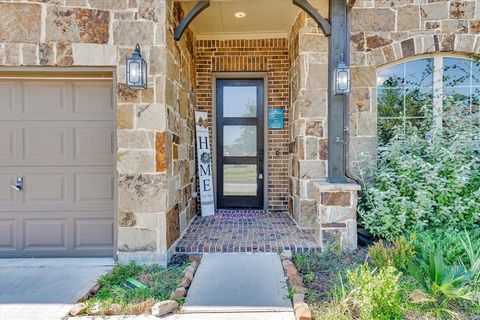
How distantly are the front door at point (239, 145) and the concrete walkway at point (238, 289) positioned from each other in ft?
7.39

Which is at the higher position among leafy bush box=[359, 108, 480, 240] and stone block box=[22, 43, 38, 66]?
stone block box=[22, 43, 38, 66]

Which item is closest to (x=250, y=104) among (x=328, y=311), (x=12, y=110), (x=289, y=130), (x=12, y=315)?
(x=289, y=130)

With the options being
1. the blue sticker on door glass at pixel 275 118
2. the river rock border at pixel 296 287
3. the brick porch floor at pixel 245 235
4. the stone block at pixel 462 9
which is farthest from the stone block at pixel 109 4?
the stone block at pixel 462 9

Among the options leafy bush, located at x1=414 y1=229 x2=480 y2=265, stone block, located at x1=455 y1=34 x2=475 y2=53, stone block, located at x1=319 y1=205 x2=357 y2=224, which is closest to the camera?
leafy bush, located at x1=414 y1=229 x2=480 y2=265

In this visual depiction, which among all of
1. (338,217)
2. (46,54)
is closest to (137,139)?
(46,54)

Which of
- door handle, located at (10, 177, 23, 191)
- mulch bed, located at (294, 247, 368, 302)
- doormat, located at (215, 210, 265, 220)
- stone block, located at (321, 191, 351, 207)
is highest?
door handle, located at (10, 177, 23, 191)

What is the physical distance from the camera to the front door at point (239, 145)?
5.67 metres

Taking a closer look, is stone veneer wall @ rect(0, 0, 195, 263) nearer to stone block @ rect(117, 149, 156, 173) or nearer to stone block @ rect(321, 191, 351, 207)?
stone block @ rect(117, 149, 156, 173)

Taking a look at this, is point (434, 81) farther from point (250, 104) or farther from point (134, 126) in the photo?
point (134, 126)

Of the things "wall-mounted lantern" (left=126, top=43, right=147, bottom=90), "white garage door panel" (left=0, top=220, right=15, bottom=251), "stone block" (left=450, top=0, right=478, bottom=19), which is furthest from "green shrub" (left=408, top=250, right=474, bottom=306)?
"white garage door panel" (left=0, top=220, right=15, bottom=251)

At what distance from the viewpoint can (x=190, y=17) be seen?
3.59 m

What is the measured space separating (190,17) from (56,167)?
2.21 metres

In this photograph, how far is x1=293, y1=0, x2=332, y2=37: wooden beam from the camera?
11.7 feet

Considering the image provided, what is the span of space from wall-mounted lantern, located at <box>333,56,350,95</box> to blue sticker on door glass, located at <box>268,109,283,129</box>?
193 cm
